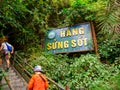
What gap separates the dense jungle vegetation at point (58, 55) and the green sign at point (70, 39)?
0.34m

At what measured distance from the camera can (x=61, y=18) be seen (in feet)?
58.8

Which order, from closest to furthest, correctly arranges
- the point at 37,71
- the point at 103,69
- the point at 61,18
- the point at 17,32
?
the point at 37,71 < the point at 103,69 < the point at 17,32 < the point at 61,18

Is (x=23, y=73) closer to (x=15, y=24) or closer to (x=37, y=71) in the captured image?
(x=15, y=24)

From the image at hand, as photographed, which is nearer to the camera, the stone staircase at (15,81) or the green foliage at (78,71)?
the stone staircase at (15,81)

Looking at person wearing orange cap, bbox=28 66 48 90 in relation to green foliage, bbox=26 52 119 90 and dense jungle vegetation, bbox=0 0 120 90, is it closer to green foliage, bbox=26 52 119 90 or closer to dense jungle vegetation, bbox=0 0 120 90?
dense jungle vegetation, bbox=0 0 120 90

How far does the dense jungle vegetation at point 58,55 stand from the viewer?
12.5m

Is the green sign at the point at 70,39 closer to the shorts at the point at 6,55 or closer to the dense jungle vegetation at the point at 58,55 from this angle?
the dense jungle vegetation at the point at 58,55

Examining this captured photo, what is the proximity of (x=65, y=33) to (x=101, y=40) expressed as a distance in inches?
77.9

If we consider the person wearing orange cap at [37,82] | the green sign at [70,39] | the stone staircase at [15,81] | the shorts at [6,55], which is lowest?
the stone staircase at [15,81]

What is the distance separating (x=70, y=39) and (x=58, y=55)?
103 cm

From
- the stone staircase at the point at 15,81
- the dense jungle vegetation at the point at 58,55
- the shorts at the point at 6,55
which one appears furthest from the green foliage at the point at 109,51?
the shorts at the point at 6,55

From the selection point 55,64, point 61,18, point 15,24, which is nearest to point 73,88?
point 55,64

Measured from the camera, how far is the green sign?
1447 centimetres

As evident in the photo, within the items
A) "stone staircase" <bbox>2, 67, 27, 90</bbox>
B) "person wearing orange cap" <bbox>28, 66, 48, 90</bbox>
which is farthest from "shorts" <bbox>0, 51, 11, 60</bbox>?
"person wearing orange cap" <bbox>28, 66, 48, 90</bbox>
